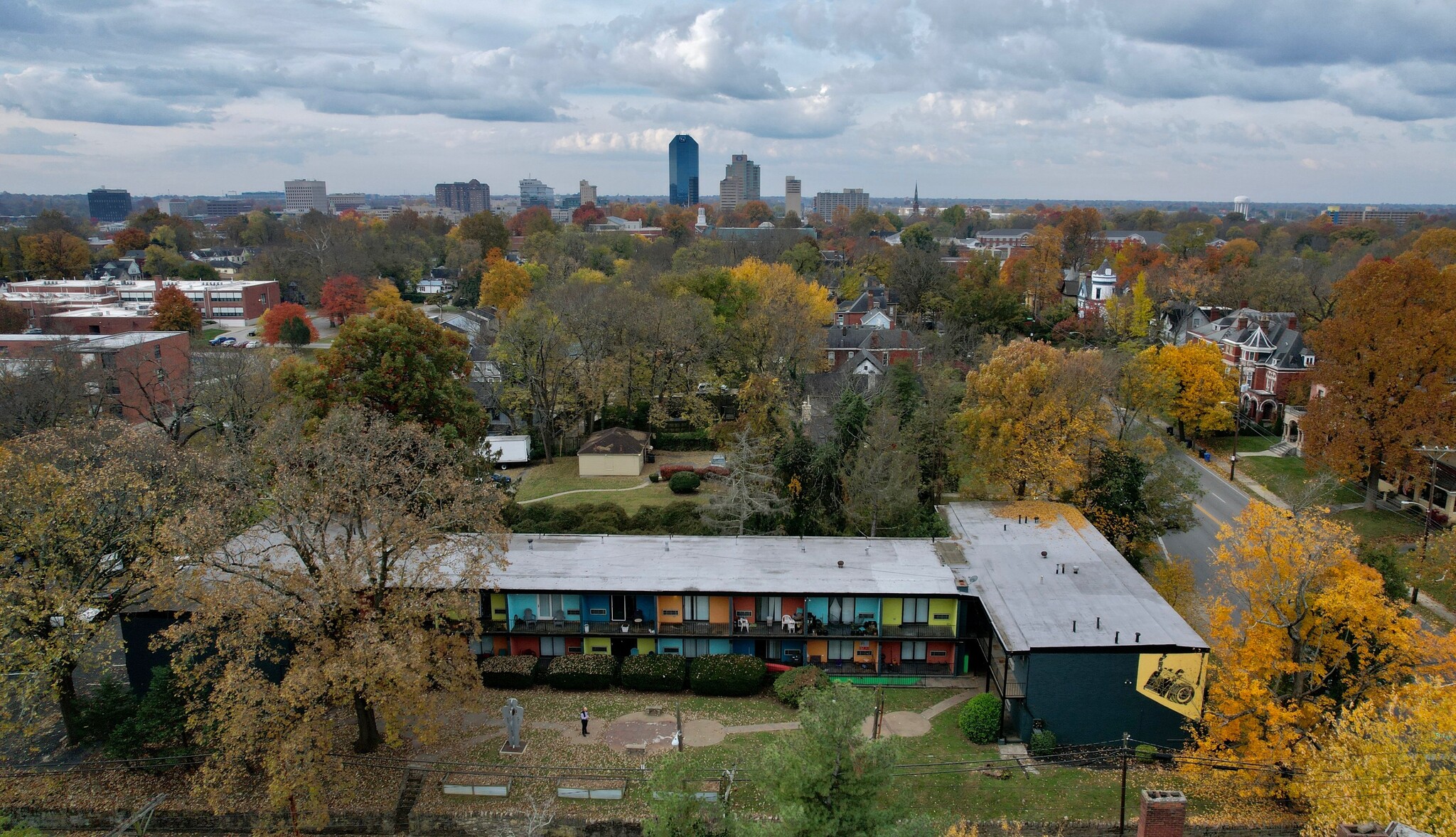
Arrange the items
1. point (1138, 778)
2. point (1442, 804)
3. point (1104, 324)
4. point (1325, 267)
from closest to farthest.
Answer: point (1442, 804), point (1138, 778), point (1104, 324), point (1325, 267)

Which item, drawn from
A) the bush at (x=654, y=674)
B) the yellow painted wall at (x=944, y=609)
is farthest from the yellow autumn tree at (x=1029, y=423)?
the bush at (x=654, y=674)

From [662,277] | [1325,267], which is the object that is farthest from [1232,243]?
[662,277]

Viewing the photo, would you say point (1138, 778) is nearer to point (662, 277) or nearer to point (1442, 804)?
point (1442, 804)

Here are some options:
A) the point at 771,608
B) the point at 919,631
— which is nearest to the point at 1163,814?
the point at 919,631

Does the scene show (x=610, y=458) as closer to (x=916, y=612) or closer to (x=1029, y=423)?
(x=1029, y=423)

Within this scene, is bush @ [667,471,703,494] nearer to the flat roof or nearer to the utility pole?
the flat roof

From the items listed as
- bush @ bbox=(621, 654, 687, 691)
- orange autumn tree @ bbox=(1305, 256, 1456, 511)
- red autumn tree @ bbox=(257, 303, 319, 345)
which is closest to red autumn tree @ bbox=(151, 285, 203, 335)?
red autumn tree @ bbox=(257, 303, 319, 345)
